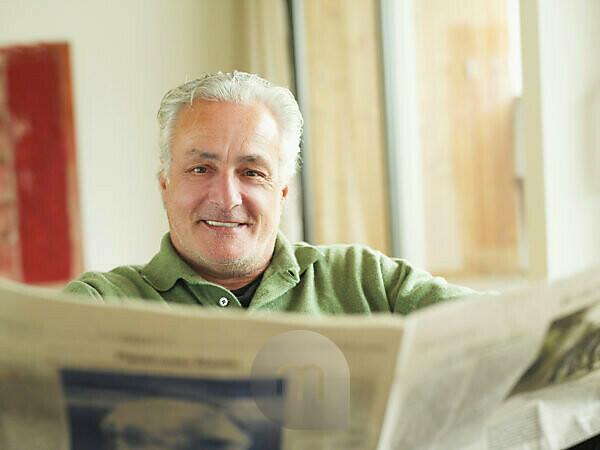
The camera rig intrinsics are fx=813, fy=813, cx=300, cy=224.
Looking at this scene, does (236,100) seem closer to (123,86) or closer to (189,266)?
(189,266)

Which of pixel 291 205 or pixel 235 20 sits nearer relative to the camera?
pixel 291 205

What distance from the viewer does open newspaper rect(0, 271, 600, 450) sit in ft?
2.15

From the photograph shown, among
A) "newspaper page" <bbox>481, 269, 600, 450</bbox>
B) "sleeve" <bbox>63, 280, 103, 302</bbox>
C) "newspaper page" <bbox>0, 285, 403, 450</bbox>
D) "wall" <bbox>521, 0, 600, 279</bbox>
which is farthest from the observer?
"wall" <bbox>521, 0, 600, 279</bbox>

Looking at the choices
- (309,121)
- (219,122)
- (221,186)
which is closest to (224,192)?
(221,186)

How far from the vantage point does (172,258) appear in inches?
53.6

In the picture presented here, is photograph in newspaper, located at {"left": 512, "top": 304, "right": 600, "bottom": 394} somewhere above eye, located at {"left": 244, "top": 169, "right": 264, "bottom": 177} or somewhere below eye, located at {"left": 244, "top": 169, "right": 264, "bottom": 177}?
below

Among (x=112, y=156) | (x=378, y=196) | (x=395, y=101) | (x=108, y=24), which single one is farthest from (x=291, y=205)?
(x=108, y=24)

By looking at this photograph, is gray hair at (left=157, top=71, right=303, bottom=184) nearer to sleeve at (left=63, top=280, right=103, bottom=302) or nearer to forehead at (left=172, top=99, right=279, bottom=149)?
forehead at (left=172, top=99, right=279, bottom=149)

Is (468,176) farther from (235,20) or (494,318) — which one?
(494,318)

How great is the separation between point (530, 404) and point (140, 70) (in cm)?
408

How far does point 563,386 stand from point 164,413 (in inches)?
18.0

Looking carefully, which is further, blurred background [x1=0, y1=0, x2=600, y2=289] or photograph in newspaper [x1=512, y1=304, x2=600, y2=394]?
blurred background [x1=0, y1=0, x2=600, y2=289]

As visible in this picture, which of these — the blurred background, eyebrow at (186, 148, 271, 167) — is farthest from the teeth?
the blurred background

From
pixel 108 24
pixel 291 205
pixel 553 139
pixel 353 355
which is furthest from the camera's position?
pixel 108 24
